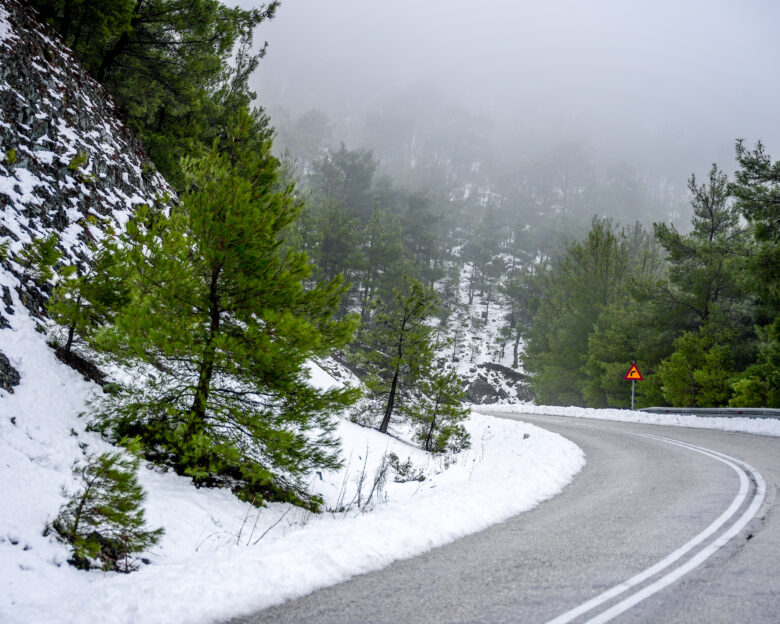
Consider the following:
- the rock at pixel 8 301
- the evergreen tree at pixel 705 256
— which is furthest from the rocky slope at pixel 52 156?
the evergreen tree at pixel 705 256

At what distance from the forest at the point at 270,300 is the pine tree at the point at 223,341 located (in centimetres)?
3

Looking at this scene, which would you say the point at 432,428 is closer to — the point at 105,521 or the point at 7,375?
the point at 7,375

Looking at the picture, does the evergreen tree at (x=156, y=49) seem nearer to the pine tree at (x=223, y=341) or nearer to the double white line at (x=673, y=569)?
the pine tree at (x=223, y=341)

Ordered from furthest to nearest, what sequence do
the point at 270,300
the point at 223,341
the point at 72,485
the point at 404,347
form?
the point at 404,347, the point at 270,300, the point at 223,341, the point at 72,485

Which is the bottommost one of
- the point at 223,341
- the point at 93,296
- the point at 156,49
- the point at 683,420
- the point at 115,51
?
the point at 683,420

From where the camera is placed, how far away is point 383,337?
1741 cm

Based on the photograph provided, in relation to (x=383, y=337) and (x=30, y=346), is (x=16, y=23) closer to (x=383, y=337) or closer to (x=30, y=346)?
(x=30, y=346)

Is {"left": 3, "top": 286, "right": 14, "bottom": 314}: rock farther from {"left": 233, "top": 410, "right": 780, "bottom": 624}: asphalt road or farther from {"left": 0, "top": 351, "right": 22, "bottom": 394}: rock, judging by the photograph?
{"left": 233, "top": 410, "right": 780, "bottom": 624}: asphalt road

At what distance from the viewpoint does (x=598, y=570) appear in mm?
4203

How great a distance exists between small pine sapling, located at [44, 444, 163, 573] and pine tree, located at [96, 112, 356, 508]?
166 centimetres

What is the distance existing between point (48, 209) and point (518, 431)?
1586 centimetres

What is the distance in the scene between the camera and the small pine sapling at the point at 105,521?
3996 mm

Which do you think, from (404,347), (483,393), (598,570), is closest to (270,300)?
(598,570)

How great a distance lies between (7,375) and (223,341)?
2.72 meters
